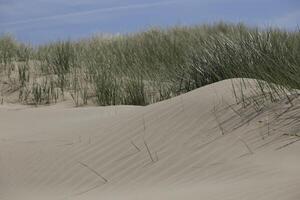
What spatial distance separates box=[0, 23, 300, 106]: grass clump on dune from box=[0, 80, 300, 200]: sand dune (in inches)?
23.1

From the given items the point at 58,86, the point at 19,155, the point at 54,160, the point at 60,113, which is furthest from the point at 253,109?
the point at 58,86

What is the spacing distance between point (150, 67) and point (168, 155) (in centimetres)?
746

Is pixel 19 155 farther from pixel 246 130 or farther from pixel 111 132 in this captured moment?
pixel 246 130

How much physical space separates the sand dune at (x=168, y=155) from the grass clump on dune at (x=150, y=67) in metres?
0.59

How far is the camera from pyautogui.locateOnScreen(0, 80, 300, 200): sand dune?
3.96 meters

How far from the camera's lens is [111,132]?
599 centimetres

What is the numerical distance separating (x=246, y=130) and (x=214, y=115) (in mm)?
609

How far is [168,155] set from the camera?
4.98m

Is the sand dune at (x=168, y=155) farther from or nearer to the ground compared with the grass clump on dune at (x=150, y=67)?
nearer to the ground

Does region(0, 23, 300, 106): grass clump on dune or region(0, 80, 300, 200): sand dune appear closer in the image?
region(0, 80, 300, 200): sand dune

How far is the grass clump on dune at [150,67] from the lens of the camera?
24.1ft

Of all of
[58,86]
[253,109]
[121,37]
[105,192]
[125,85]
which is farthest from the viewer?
[121,37]

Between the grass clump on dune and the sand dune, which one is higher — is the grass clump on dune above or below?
above

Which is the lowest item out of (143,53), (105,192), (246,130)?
(105,192)
